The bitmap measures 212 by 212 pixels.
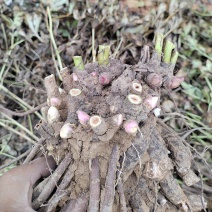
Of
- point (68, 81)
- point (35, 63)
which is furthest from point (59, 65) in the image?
point (68, 81)

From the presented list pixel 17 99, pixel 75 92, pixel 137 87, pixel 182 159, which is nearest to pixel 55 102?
pixel 75 92

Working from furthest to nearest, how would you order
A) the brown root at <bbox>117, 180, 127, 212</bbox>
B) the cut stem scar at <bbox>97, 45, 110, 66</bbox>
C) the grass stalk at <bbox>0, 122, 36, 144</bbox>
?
1. the grass stalk at <bbox>0, 122, 36, 144</bbox>
2. the cut stem scar at <bbox>97, 45, 110, 66</bbox>
3. the brown root at <bbox>117, 180, 127, 212</bbox>

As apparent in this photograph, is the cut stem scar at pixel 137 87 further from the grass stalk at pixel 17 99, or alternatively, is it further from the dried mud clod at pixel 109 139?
the grass stalk at pixel 17 99

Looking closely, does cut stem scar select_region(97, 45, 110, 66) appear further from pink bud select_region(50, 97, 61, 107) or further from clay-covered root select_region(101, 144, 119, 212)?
clay-covered root select_region(101, 144, 119, 212)

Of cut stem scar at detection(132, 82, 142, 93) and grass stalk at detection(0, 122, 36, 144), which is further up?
cut stem scar at detection(132, 82, 142, 93)

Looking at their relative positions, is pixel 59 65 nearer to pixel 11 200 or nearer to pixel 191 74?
pixel 191 74

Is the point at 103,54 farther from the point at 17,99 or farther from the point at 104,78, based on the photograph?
the point at 17,99

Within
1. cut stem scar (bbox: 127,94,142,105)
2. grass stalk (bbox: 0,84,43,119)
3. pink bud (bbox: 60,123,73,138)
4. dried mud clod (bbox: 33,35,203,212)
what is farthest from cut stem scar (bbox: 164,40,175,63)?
grass stalk (bbox: 0,84,43,119)
